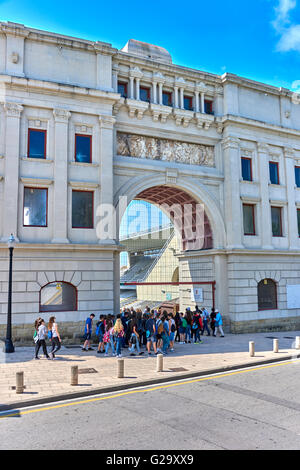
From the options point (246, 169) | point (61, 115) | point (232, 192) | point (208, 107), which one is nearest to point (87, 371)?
point (61, 115)

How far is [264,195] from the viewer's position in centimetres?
2558

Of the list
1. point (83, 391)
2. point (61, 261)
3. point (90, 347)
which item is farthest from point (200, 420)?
point (61, 261)

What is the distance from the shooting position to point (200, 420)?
8195 mm

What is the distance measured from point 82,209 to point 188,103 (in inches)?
412

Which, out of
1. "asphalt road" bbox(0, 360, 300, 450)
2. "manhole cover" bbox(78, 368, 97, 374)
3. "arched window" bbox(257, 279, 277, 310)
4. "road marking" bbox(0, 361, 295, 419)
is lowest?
"road marking" bbox(0, 361, 295, 419)

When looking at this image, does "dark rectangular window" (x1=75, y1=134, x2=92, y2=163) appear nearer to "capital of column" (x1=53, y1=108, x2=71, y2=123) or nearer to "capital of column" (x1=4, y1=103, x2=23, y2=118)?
"capital of column" (x1=53, y1=108, x2=71, y2=123)

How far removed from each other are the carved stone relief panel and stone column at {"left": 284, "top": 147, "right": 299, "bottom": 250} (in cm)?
595

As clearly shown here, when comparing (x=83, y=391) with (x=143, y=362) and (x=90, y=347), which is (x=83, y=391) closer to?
(x=143, y=362)

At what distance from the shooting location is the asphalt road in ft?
22.9

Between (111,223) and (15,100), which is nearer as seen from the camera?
(15,100)

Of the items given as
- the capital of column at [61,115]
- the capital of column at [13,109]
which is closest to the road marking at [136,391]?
the capital of column at [61,115]

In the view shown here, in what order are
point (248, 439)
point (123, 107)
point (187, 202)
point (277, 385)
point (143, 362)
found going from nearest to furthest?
point (248, 439), point (277, 385), point (143, 362), point (123, 107), point (187, 202)

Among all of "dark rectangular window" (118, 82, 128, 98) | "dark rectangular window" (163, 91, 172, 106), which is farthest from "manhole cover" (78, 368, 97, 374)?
"dark rectangular window" (163, 91, 172, 106)

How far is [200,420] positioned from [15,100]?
17.6 metres
